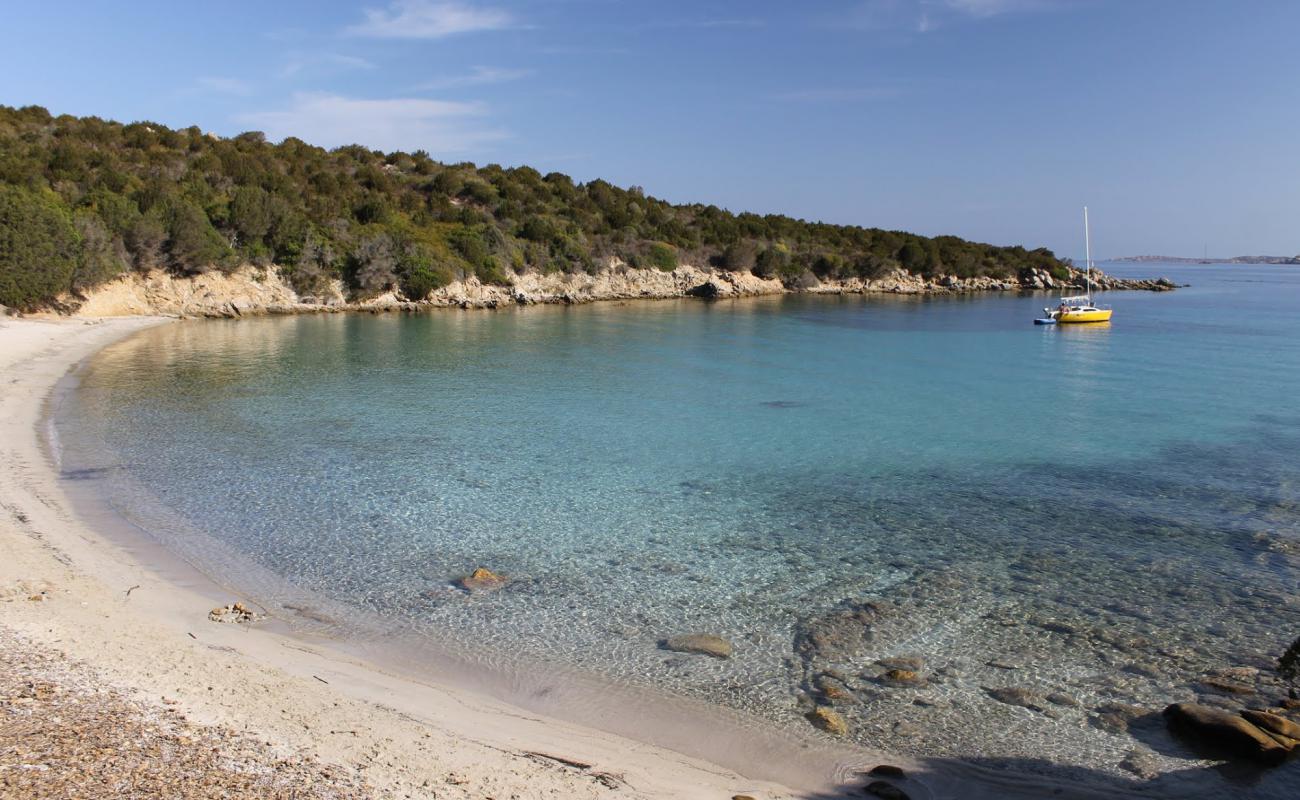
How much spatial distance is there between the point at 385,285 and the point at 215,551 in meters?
39.3

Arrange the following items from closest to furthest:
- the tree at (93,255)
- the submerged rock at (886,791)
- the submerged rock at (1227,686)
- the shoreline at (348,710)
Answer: the shoreline at (348,710), the submerged rock at (886,791), the submerged rock at (1227,686), the tree at (93,255)

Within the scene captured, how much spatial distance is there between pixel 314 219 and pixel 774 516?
43.1 metres

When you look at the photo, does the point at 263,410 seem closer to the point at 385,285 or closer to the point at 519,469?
the point at 519,469

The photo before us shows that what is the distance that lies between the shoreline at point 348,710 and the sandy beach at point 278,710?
0.01 m

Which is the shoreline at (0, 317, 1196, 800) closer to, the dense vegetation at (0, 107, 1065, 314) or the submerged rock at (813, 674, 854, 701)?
the submerged rock at (813, 674, 854, 701)

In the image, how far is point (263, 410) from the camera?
18859mm

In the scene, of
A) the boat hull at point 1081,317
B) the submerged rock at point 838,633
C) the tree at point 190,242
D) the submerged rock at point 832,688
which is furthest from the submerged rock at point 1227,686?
the boat hull at point 1081,317

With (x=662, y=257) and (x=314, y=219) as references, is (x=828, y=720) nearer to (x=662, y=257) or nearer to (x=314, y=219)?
(x=314, y=219)

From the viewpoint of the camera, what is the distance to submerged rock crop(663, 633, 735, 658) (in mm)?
7652

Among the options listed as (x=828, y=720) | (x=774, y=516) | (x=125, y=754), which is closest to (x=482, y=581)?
(x=828, y=720)

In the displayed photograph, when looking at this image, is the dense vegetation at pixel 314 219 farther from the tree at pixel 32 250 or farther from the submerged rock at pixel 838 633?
the submerged rock at pixel 838 633

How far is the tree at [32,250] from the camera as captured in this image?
29781mm

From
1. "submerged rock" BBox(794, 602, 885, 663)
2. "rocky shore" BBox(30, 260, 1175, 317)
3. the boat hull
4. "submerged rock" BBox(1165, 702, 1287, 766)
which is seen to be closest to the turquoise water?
"submerged rock" BBox(794, 602, 885, 663)

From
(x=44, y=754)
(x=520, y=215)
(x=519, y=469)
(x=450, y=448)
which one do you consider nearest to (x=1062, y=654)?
(x=44, y=754)
